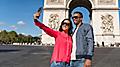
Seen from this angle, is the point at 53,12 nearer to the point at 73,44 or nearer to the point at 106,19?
the point at 106,19

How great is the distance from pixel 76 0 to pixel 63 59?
39232 mm

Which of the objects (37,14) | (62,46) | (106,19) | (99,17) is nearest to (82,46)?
(62,46)

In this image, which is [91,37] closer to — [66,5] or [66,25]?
[66,25]

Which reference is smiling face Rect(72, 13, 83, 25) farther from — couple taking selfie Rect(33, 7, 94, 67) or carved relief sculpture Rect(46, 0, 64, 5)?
carved relief sculpture Rect(46, 0, 64, 5)

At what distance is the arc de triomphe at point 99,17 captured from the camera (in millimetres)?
40344

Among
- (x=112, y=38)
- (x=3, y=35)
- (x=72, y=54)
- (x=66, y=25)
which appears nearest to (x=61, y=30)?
(x=66, y=25)

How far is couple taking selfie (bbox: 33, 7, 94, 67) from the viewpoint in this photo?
3.91 metres

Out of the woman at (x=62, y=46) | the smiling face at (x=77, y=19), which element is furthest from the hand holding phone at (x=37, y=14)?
the smiling face at (x=77, y=19)

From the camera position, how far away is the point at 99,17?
40.7 metres

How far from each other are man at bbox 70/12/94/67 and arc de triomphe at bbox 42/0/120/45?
3625 cm

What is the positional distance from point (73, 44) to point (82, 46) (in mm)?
172

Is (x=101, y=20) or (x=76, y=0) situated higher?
(x=76, y=0)

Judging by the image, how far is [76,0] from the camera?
42.9m

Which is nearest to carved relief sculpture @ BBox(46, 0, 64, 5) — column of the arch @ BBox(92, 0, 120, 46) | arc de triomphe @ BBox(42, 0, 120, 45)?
arc de triomphe @ BBox(42, 0, 120, 45)
